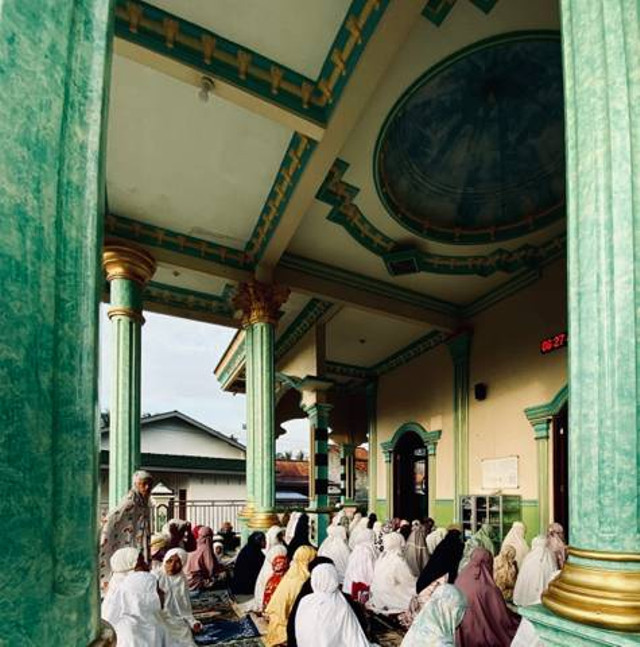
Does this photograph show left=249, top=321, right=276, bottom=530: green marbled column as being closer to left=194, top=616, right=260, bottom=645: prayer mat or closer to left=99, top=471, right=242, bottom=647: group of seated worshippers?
left=99, top=471, right=242, bottom=647: group of seated worshippers

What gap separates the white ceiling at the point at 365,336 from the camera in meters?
10.1

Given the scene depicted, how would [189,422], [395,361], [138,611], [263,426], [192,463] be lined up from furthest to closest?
1. [189,422]
2. [192,463]
3. [395,361]
4. [263,426]
5. [138,611]

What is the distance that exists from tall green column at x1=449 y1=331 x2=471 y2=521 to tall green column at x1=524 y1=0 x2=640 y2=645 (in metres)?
7.98

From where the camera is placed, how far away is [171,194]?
18.9 ft

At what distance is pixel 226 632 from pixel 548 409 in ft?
18.4

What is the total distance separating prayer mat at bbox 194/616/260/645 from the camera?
13.5ft

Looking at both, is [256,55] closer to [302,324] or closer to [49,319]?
[49,319]

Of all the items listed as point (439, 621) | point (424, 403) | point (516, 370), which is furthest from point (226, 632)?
point (424, 403)

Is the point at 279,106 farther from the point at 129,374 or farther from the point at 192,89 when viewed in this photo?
the point at 129,374

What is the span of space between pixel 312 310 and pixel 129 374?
4.02m

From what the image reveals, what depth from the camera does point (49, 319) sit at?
109cm

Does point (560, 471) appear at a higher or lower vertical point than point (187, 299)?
lower

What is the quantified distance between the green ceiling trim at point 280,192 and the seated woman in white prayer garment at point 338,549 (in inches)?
155

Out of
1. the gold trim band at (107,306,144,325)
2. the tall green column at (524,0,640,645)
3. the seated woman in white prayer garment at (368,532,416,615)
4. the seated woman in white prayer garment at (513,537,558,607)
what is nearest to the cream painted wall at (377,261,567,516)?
the seated woman in white prayer garment at (513,537,558,607)
